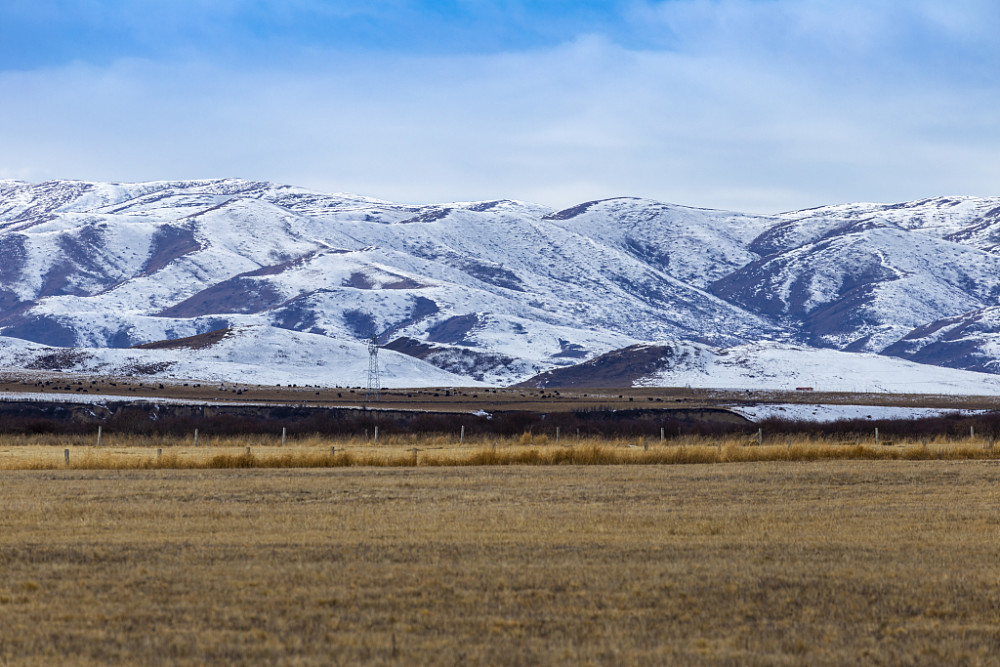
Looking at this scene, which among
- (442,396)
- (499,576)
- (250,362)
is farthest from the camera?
(250,362)

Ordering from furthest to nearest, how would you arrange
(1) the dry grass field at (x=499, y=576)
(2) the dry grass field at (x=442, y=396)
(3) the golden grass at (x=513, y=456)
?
(2) the dry grass field at (x=442, y=396) → (3) the golden grass at (x=513, y=456) → (1) the dry grass field at (x=499, y=576)

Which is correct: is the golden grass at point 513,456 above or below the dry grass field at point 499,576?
below

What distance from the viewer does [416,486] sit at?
34.2 metres

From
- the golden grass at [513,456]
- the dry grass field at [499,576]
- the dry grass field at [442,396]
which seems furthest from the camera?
the dry grass field at [442,396]

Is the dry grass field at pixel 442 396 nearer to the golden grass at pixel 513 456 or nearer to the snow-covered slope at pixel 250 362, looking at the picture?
the snow-covered slope at pixel 250 362

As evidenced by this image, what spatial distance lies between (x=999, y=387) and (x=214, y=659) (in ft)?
652

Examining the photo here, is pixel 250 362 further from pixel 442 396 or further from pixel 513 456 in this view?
pixel 513 456

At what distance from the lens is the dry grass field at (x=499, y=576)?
13.6 meters

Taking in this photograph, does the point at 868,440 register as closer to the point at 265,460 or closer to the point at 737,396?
the point at 265,460

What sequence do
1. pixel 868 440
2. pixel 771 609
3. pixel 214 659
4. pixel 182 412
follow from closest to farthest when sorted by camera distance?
Result: 1. pixel 214 659
2. pixel 771 609
3. pixel 868 440
4. pixel 182 412

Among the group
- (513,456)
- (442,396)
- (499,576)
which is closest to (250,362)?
(442,396)

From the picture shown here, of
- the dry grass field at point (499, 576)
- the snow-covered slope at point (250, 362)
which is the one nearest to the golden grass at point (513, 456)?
the dry grass field at point (499, 576)

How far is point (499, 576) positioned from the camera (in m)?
18.0

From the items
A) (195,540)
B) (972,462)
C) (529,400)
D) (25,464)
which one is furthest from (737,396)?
(195,540)
